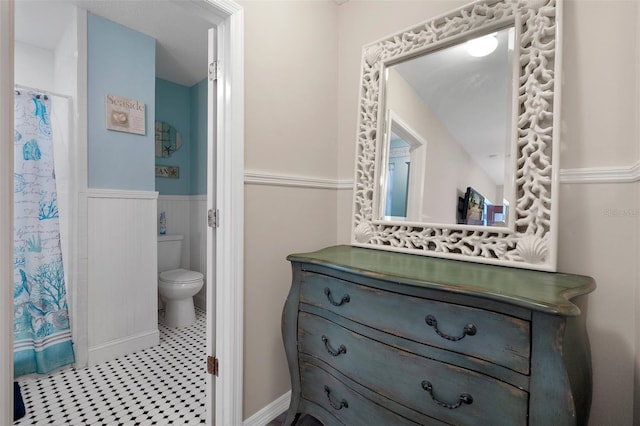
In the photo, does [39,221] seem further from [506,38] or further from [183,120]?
[506,38]

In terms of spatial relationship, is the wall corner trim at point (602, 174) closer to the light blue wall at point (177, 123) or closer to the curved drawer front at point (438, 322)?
the curved drawer front at point (438, 322)

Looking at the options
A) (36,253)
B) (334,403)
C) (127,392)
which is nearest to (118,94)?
(36,253)

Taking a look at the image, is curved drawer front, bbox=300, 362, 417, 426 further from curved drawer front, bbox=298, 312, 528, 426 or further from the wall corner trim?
the wall corner trim

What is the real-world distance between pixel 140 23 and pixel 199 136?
1278 mm

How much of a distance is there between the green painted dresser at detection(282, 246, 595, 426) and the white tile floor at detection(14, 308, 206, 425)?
0.79 metres

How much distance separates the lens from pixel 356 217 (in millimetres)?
1680

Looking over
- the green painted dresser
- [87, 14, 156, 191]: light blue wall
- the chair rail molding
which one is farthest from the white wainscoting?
the green painted dresser

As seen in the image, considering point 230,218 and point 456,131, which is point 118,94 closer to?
point 230,218

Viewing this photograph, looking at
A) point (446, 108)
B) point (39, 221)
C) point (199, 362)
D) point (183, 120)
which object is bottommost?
point (199, 362)

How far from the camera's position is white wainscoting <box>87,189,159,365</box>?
216 centimetres

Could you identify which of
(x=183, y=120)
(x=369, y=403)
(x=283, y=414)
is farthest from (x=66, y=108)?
(x=369, y=403)

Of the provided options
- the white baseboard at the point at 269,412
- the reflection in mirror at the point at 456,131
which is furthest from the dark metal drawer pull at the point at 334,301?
the white baseboard at the point at 269,412

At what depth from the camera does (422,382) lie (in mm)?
929

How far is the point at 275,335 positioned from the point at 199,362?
100 cm
